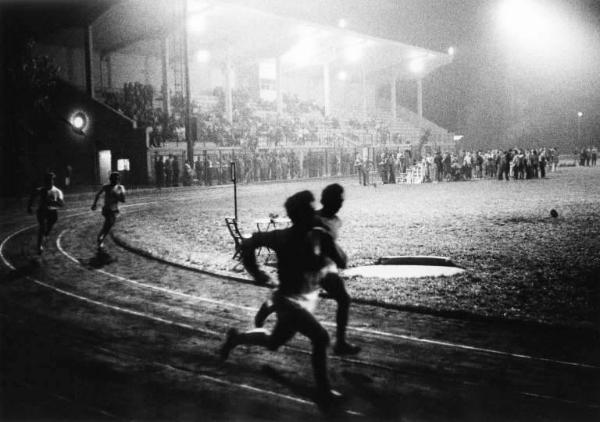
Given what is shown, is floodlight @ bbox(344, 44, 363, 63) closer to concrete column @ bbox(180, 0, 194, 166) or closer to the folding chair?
concrete column @ bbox(180, 0, 194, 166)

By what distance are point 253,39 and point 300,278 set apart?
38.7 m

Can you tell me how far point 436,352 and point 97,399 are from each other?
3.09 m

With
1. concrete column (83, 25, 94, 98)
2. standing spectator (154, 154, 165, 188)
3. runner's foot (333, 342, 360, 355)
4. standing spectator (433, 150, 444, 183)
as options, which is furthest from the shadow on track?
standing spectator (433, 150, 444, 183)

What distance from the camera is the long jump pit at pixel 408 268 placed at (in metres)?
8.88

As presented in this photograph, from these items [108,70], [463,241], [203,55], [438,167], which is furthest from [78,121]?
[463,241]

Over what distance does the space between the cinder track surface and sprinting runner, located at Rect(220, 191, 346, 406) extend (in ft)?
1.35

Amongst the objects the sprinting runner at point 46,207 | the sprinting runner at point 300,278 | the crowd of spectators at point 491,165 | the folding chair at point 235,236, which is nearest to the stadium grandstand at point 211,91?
the crowd of spectators at point 491,165

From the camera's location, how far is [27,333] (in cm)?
620

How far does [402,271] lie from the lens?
9094mm

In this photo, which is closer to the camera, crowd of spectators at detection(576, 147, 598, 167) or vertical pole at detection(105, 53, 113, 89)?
vertical pole at detection(105, 53, 113, 89)

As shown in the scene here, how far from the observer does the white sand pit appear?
8.83 meters

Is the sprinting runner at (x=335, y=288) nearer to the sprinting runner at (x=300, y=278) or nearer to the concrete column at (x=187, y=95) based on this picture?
the sprinting runner at (x=300, y=278)

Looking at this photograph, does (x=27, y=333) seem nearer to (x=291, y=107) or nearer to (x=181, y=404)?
(x=181, y=404)

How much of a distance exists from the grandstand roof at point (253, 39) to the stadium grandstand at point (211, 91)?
4.1 inches
